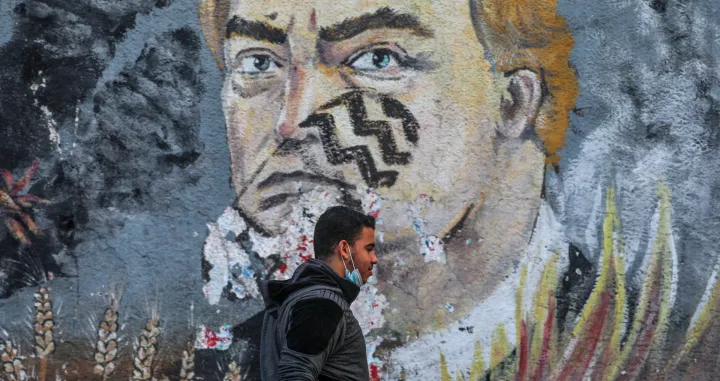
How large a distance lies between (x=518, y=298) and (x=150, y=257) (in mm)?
1807

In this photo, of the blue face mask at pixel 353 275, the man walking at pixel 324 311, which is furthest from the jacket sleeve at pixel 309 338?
the blue face mask at pixel 353 275

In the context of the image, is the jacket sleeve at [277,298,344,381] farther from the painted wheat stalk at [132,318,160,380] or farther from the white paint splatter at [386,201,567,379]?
the painted wheat stalk at [132,318,160,380]

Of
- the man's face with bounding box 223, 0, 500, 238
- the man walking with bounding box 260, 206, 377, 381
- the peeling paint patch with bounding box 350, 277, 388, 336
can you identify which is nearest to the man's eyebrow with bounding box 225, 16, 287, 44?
the man's face with bounding box 223, 0, 500, 238

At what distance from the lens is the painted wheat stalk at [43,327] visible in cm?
430

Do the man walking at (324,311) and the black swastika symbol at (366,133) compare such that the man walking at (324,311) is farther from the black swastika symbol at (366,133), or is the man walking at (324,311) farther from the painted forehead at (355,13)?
the painted forehead at (355,13)

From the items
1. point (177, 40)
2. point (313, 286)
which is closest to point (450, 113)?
point (177, 40)

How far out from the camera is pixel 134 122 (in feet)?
14.4

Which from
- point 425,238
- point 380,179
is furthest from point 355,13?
point 425,238

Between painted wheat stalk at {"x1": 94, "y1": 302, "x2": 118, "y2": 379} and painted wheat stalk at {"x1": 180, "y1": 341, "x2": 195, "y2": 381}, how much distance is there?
33 cm

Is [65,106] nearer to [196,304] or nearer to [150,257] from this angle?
[150,257]

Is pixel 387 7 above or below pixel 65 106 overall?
above

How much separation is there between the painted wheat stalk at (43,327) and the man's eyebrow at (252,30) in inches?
62.1

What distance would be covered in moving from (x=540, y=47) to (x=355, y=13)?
0.92 metres

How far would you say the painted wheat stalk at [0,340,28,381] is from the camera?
4297 mm
